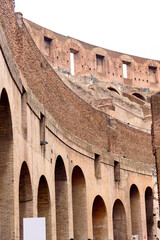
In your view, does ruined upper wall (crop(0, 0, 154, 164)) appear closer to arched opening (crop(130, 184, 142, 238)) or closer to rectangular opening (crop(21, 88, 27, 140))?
rectangular opening (crop(21, 88, 27, 140))

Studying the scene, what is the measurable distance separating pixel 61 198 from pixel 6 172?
6357mm

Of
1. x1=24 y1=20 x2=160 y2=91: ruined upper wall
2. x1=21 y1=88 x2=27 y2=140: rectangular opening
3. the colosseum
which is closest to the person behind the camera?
the colosseum

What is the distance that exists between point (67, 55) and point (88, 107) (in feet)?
78.7

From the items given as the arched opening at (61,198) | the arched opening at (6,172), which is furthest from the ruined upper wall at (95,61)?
the arched opening at (6,172)

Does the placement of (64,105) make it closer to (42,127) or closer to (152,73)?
(42,127)

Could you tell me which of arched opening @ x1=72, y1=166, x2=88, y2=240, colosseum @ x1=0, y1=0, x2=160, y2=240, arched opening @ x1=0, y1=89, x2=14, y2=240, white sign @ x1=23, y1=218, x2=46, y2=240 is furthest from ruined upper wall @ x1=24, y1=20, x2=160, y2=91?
white sign @ x1=23, y1=218, x2=46, y2=240

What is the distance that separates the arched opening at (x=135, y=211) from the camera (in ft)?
83.1

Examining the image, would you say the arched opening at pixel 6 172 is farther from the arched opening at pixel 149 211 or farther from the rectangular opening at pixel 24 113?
the arched opening at pixel 149 211

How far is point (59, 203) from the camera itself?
17.2 m

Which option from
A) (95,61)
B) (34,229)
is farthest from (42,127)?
(95,61)

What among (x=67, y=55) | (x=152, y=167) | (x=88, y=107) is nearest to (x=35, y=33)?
(x=67, y=55)

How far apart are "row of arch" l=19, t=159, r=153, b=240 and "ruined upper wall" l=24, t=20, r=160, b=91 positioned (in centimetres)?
1907

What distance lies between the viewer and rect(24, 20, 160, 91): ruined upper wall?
42.7 metres

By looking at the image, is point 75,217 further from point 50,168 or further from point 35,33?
point 35,33
